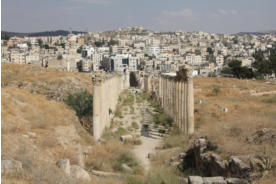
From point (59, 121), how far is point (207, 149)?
879cm

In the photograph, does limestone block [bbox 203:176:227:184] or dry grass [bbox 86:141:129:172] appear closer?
limestone block [bbox 203:176:227:184]

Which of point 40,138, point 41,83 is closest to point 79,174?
point 40,138

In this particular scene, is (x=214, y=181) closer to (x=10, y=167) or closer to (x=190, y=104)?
(x=10, y=167)

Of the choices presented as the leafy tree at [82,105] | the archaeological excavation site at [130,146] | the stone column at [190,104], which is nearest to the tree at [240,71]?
the archaeological excavation site at [130,146]

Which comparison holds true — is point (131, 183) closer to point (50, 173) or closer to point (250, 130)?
point (50, 173)

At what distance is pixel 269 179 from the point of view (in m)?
7.10

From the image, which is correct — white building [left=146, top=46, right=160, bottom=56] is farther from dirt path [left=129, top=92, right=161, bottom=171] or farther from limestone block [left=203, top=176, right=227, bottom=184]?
limestone block [left=203, top=176, right=227, bottom=184]

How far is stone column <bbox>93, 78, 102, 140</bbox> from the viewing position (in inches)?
611

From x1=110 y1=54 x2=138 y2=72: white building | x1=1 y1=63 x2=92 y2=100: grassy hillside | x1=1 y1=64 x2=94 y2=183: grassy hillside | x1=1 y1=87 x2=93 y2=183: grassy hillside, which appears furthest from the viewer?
x1=110 y1=54 x2=138 y2=72: white building

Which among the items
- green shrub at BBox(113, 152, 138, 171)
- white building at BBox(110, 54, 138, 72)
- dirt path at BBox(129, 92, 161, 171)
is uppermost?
white building at BBox(110, 54, 138, 72)

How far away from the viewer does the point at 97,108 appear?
1571 cm

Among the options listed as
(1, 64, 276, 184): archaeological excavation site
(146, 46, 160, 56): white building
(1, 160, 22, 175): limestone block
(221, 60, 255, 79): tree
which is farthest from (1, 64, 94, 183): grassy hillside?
(146, 46, 160, 56): white building

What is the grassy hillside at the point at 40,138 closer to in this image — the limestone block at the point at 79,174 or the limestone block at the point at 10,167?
the limestone block at the point at 10,167

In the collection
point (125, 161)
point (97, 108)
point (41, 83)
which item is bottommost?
point (125, 161)
